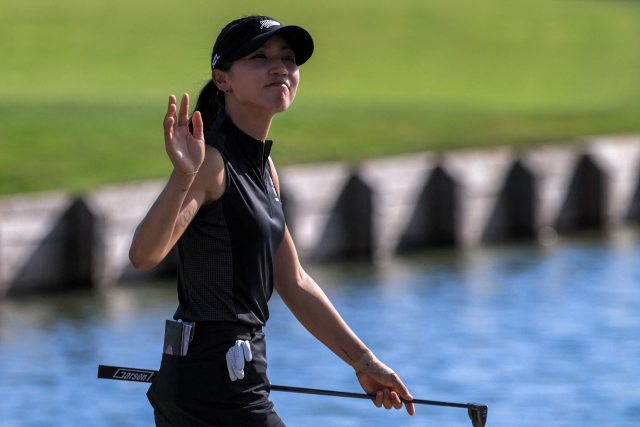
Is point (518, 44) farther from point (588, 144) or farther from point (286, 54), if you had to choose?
point (286, 54)

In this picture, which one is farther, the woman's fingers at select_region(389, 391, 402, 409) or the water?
the water

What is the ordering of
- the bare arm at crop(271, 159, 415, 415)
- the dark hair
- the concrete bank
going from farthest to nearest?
1. the concrete bank
2. the bare arm at crop(271, 159, 415, 415)
3. the dark hair

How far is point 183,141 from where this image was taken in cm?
279

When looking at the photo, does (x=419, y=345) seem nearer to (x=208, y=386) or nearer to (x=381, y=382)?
(x=381, y=382)

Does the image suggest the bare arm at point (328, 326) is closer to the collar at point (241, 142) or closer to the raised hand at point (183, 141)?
the collar at point (241, 142)

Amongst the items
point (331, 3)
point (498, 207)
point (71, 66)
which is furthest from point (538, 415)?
point (331, 3)

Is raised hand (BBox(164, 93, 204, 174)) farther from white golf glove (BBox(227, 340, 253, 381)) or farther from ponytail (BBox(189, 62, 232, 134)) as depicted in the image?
white golf glove (BBox(227, 340, 253, 381))

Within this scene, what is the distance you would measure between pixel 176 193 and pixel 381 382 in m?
1.12

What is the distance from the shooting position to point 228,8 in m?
31.8

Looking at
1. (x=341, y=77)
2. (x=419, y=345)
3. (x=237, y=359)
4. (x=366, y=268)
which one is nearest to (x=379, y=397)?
(x=237, y=359)

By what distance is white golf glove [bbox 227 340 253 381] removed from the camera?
2.95m

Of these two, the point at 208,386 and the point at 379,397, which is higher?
the point at 379,397

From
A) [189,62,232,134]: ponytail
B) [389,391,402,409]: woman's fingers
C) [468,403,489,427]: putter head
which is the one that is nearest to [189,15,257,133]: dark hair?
[189,62,232,134]: ponytail

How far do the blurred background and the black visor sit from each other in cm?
54
